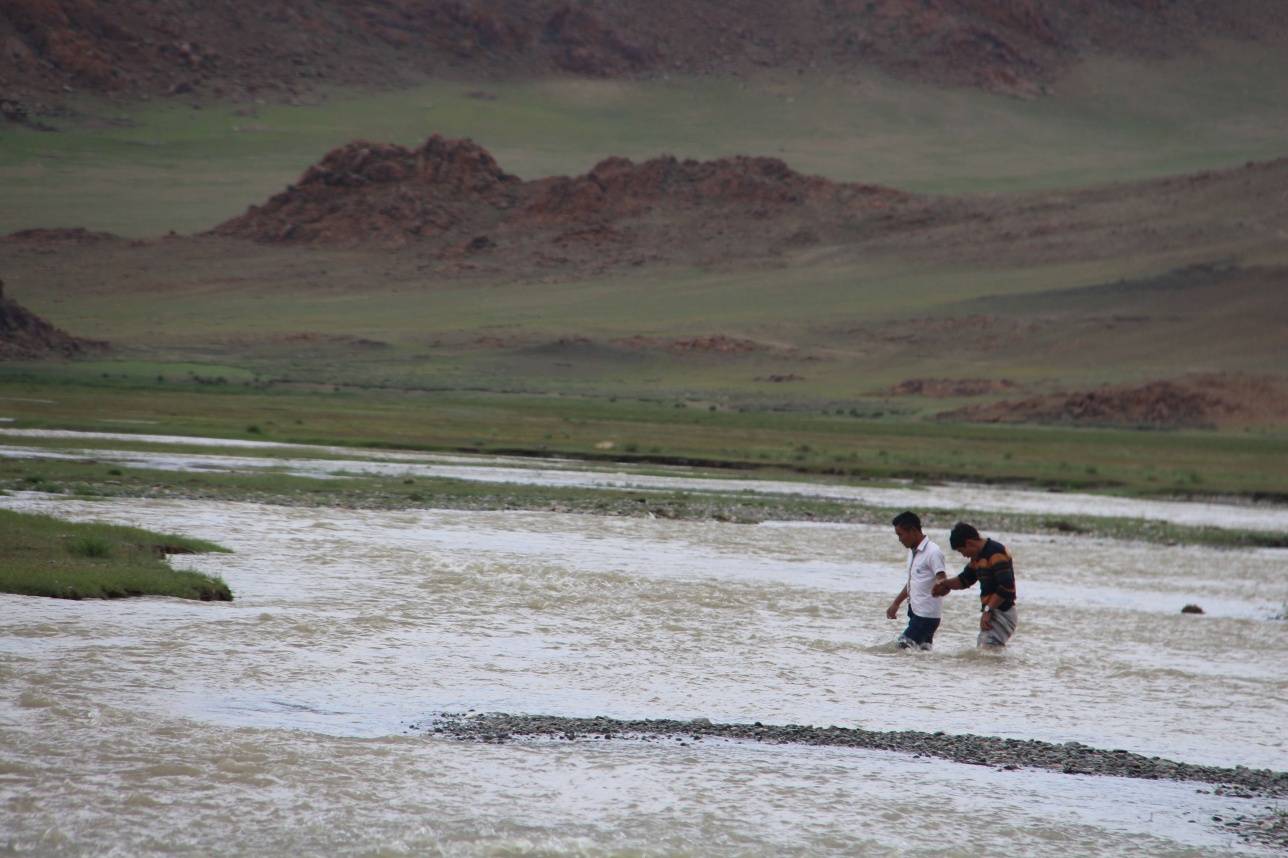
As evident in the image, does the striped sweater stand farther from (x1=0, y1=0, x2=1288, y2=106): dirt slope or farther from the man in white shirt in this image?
(x1=0, y1=0, x2=1288, y2=106): dirt slope

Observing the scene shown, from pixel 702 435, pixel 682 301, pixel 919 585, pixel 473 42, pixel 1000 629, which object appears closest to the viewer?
pixel 919 585

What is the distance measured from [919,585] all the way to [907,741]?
3.66 m

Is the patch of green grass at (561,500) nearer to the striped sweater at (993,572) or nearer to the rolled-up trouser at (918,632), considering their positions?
the rolled-up trouser at (918,632)

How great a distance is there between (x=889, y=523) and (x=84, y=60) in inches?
5469

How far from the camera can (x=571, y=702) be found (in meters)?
13.6

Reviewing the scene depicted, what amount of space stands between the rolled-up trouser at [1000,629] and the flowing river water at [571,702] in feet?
0.47

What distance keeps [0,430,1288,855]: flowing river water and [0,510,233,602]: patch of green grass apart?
48cm

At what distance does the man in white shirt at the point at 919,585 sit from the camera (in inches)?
625

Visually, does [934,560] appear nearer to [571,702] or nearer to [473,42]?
[571,702]

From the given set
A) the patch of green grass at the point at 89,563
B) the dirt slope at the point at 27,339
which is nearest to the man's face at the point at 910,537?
the patch of green grass at the point at 89,563

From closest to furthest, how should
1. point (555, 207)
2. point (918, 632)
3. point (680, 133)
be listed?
1. point (918, 632)
2. point (555, 207)
3. point (680, 133)

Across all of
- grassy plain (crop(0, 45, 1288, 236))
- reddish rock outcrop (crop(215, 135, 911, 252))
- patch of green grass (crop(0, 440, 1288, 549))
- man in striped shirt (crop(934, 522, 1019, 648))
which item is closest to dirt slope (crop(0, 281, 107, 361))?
patch of green grass (crop(0, 440, 1288, 549))

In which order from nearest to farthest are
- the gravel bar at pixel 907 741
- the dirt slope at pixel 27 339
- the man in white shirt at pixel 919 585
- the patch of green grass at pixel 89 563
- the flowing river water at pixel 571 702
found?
the flowing river water at pixel 571 702
the gravel bar at pixel 907 741
the man in white shirt at pixel 919 585
the patch of green grass at pixel 89 563
the dirt slope at pixel 27 339

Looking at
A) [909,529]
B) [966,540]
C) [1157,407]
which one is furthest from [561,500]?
[1157,407]
